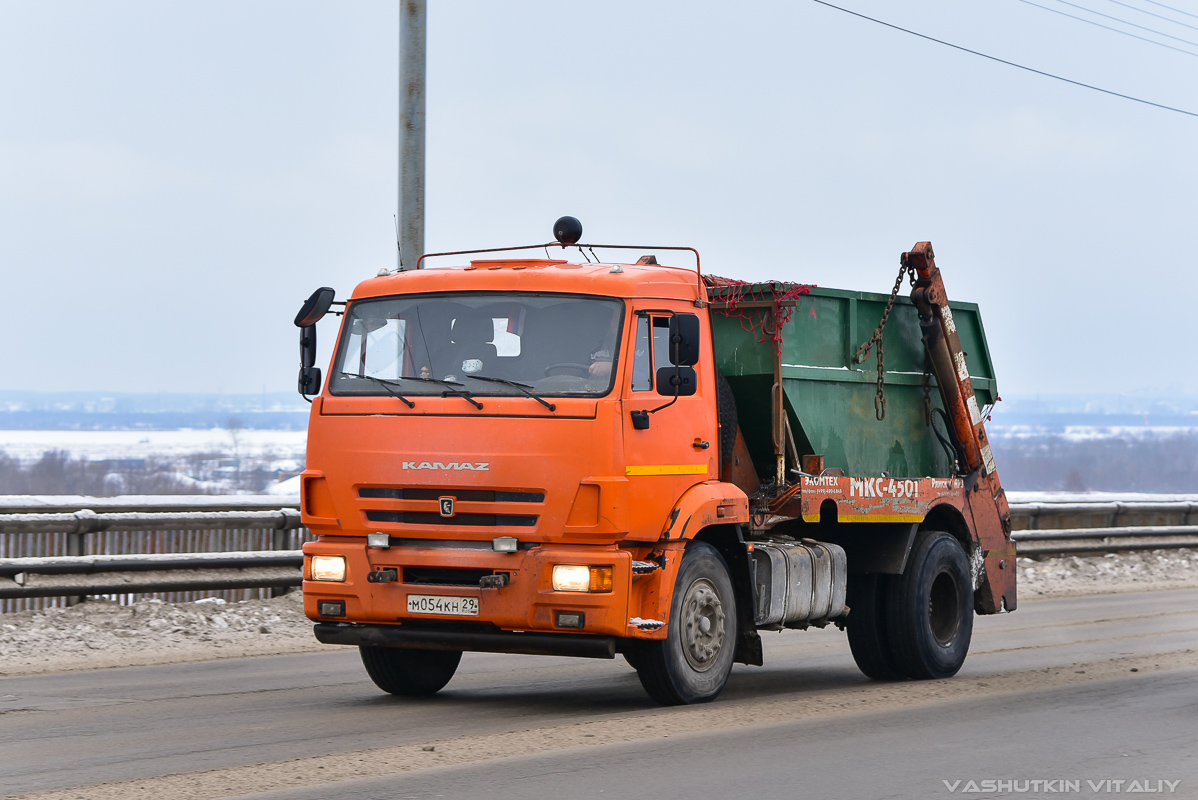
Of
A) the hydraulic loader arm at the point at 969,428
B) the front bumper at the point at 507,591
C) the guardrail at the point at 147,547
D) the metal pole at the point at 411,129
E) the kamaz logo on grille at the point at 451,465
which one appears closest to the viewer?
the front bumper at the point at 507,591

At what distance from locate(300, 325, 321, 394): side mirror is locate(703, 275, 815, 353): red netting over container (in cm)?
277

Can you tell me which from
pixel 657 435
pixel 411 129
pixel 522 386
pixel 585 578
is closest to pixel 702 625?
pixel 585 578

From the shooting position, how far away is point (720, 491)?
32.8 ft

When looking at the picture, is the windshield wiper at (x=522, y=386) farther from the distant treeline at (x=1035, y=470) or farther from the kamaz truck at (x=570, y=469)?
the distant treeline at (x=1035, y=470)

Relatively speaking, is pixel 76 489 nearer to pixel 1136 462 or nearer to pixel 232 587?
pixel 232 587

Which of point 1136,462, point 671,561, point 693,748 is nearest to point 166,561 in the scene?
point 671,561


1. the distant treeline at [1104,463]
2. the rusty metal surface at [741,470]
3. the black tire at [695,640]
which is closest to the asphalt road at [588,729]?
the black tire at [695,640]

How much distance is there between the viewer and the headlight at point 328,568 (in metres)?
9.54

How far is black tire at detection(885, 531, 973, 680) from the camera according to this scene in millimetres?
11844

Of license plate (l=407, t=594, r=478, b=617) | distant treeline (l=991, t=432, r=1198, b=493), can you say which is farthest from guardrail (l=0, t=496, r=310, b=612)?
distant treeline (l=991, t=432, r=1198, b=493)

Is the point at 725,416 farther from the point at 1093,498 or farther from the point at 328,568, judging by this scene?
the point at 1093,498

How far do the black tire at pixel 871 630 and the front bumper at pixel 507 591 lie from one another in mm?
3280

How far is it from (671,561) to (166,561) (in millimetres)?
5880

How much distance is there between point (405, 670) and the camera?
10398mm
